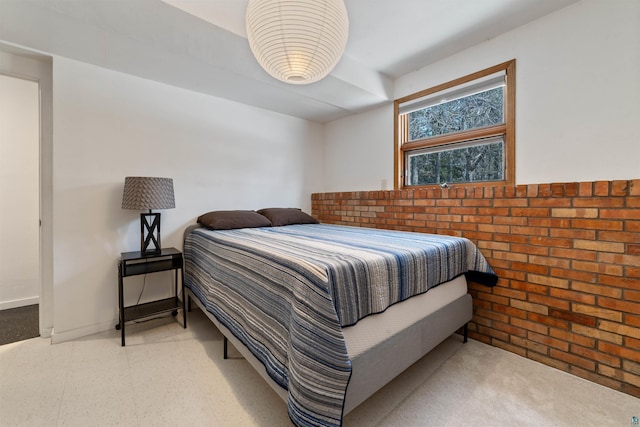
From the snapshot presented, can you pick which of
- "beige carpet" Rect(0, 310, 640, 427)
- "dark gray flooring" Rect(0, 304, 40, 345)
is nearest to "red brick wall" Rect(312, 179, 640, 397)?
"beige carpet" Rect(0, 310, 640, 427)

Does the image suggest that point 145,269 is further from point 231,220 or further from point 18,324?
point 18,324

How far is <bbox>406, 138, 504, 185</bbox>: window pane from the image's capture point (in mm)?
2207

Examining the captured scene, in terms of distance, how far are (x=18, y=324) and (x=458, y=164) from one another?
163 inches

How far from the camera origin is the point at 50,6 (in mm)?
1521

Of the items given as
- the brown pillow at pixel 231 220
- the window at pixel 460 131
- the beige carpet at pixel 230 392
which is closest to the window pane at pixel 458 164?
the window at pixel 460 131

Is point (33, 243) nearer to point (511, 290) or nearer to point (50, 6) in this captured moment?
point (50, 6)

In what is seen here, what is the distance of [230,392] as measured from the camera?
1.51 m

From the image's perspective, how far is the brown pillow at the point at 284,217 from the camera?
2.92 metres

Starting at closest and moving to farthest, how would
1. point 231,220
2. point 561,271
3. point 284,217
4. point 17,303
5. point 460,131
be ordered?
1. point 561,271
2. point 460,131
3. point 231,220
4. point 17,303
5. point 284,217

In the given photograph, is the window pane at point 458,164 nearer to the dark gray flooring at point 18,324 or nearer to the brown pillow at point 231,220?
the brown pillow at point 231,220

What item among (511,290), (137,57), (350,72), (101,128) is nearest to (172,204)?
(101,128)

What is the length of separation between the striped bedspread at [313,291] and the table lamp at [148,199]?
0.55 metres

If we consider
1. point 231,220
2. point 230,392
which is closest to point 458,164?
point 231,220

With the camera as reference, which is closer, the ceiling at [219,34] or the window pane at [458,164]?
the ceiling at [219,34]
